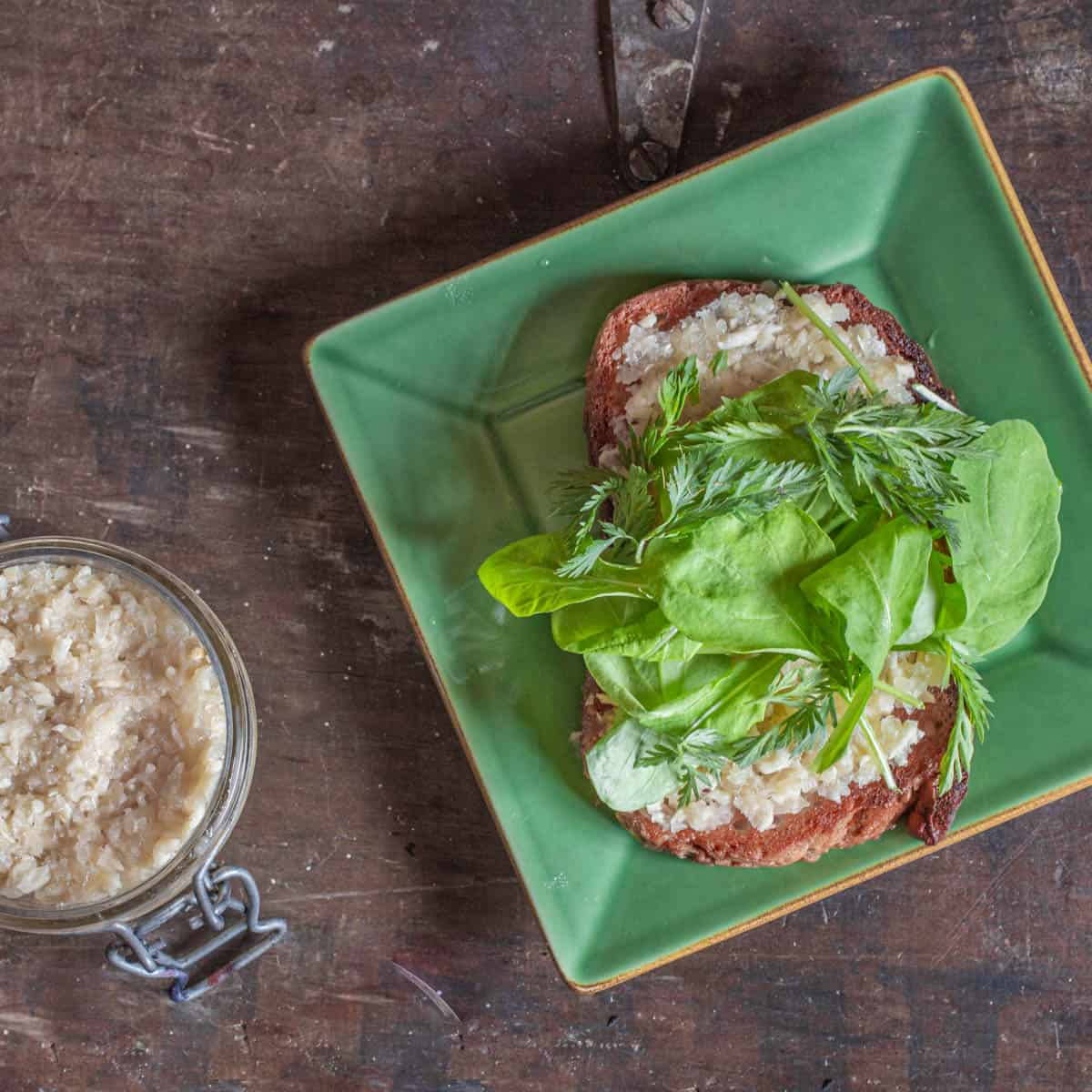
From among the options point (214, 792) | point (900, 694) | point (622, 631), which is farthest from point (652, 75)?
point (214, 792)

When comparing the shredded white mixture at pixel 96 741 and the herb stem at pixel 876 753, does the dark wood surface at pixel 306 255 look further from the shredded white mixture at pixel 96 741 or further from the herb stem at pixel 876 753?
the herb stem at pixel 876 753

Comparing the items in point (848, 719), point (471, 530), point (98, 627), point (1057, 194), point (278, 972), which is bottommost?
point (278, 972)

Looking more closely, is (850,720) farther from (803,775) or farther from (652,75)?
(652,75)

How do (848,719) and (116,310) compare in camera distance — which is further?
(116,310)

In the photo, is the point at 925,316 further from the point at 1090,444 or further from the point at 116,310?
the point at 116,310

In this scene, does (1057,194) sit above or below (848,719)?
above

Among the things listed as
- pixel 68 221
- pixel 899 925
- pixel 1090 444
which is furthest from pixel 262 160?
pixel 899 925

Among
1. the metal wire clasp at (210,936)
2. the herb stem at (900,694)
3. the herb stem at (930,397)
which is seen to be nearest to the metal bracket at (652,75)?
the herb stem at (930,397)

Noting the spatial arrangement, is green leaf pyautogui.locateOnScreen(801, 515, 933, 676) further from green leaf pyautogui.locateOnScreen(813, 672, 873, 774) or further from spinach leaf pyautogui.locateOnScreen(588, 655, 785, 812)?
spinach leaf pyautogui.locateOnScreen(588, 655, 785, 812)
